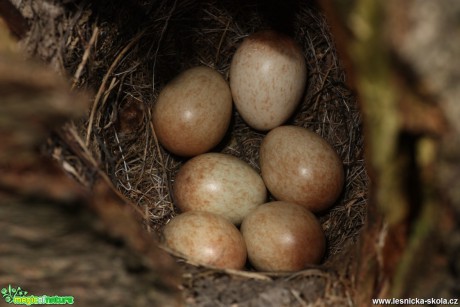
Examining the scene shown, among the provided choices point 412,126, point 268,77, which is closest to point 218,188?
point 268,77

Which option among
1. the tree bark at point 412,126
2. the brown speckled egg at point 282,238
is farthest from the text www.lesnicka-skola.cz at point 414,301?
the brown speckled egg at point 282,238

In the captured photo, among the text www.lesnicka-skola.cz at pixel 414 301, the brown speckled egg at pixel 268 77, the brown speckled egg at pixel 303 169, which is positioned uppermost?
the brown speckled egg at pixel 268 77

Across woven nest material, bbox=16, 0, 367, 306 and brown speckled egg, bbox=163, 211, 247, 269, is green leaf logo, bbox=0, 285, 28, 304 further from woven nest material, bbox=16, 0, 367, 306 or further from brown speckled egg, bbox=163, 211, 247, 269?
woven nest material, bbox=16, 0, 367, 306

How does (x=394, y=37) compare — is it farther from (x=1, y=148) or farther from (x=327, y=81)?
(x=327, y=81)

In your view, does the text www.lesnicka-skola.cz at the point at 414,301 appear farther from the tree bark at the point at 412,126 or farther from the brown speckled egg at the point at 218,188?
the brown speckled egg at the point at 218,188

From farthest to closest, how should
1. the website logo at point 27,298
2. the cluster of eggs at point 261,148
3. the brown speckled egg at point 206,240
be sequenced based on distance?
1. the cluster of eggs at point 261,148
2. the brown speckled egg at point 206,240
3. the website logo at point 27,298

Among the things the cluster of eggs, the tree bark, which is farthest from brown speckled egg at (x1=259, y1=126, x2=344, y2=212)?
the tree bark

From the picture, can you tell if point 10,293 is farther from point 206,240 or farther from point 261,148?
point 261,148
